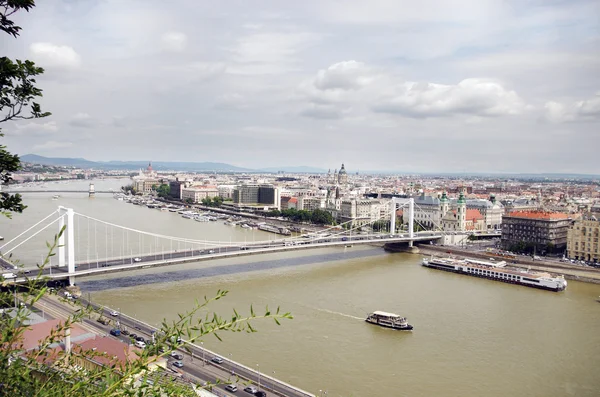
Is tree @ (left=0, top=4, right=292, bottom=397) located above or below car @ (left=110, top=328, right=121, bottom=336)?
above

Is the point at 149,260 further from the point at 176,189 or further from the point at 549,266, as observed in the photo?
the point at 176,189

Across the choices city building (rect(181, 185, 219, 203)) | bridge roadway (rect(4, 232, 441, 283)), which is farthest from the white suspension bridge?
city building (rect(181, 185, 219, 203))

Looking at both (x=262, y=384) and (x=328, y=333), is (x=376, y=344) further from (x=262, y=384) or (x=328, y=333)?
(x=262, y=384)

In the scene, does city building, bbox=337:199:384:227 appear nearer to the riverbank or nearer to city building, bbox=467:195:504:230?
city building, bbox=467:195:504:230

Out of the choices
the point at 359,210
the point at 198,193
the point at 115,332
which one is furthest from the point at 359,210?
the point at 115,332

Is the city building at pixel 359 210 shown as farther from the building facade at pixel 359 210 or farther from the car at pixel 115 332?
the car at pixel 115 332

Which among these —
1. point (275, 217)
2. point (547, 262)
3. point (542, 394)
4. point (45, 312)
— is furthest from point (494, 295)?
point (275, 217)
